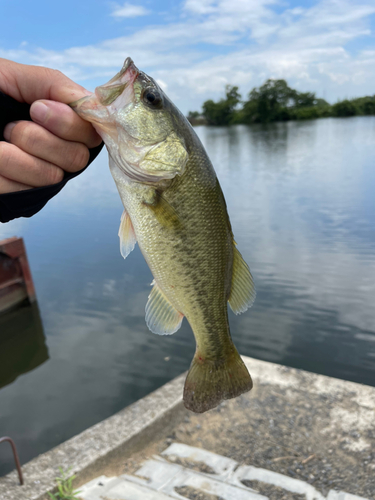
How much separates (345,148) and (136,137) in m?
43.6

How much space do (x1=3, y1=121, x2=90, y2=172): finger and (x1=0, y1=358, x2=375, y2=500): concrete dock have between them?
12.1 ft

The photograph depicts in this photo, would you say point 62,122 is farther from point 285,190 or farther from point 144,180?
point 285,190

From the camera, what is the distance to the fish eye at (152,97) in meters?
1.60

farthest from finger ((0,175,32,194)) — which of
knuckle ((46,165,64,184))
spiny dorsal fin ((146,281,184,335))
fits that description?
spiny dorsal fin ((146,281,184,335))

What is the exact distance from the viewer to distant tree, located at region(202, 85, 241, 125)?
88438 millimetres

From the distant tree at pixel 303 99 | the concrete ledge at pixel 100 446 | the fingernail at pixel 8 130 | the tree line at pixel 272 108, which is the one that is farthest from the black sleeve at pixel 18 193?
the distant tree at pixel 303 99

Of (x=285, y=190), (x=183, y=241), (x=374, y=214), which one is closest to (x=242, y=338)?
(x=183, y=241)

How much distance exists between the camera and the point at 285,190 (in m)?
24.8

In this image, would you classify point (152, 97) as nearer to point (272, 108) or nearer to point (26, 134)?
point (26, 134)

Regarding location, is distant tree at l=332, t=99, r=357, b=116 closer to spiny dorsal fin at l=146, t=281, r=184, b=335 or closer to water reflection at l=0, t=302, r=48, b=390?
water reflection at l=0, t=302, r=48, b=390

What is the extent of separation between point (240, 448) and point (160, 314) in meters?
3.91

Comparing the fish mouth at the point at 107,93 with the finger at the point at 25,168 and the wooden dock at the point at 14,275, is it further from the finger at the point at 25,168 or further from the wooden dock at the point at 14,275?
the wooden dock at the point at 14,275

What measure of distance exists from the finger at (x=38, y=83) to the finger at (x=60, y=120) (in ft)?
0.26

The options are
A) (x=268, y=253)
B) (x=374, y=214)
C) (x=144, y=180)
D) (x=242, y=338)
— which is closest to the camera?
(x=144, y=180)
